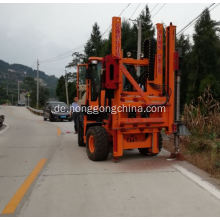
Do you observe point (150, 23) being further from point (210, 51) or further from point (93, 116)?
point (93, 116)

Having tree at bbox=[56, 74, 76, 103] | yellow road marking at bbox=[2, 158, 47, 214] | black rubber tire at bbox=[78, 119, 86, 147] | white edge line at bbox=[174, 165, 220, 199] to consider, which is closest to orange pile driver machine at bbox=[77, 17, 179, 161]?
black rubber tire at bbox=[78, 119, 86, 147]

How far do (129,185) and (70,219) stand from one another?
1744 mm

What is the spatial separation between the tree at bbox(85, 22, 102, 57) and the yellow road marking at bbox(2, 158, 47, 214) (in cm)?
5984

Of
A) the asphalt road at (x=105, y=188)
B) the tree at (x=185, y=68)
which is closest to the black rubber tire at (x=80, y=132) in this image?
the asphalt road at (x=105, y=188)

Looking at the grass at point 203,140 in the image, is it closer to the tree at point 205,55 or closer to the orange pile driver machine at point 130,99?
the orange pile driver machine at point 130,99

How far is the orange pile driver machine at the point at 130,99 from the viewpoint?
712 centimetres

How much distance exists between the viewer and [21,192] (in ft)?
16.9

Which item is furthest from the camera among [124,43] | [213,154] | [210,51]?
[124,43]

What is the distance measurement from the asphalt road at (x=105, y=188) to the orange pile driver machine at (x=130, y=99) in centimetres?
60

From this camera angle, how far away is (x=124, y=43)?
148 ft

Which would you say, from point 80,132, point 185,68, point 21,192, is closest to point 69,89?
point 185,68

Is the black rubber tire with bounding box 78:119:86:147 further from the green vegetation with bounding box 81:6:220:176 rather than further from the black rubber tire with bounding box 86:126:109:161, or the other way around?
the green vegetation with bounding box 81:6:220:176

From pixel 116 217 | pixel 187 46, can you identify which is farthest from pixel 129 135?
pixel 187 46

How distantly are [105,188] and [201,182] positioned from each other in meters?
1.84
